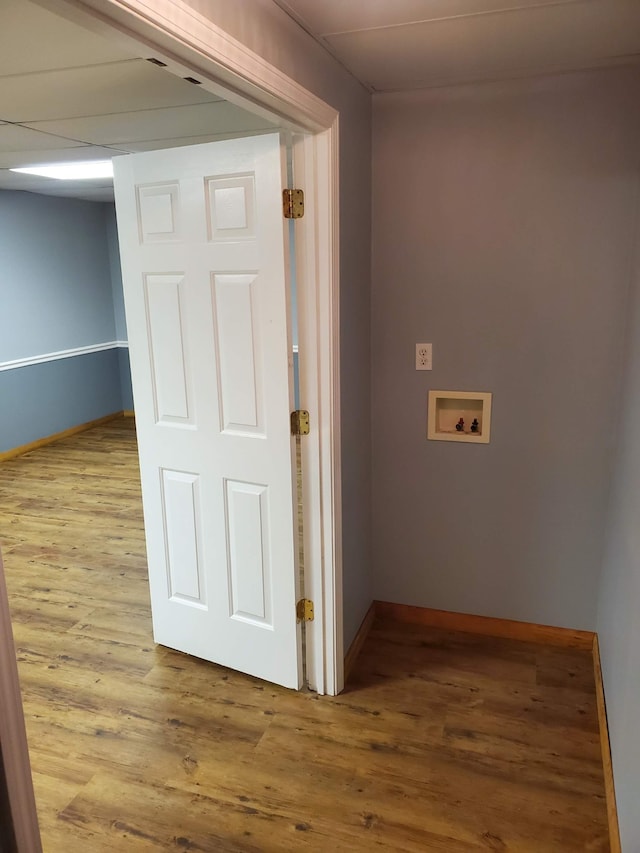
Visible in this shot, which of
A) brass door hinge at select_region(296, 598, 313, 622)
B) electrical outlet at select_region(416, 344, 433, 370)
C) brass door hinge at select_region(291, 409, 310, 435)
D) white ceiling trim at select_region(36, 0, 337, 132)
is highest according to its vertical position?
white ceiling trim at select_region(36, 0, 337, 132)

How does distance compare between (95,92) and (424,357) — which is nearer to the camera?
(95,92)

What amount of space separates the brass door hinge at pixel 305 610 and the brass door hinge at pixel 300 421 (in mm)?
679

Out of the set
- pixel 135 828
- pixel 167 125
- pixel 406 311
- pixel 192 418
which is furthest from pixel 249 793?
pixel 167 125

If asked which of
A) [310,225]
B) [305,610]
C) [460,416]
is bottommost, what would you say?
[305,610]

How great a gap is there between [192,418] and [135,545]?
1.79 m

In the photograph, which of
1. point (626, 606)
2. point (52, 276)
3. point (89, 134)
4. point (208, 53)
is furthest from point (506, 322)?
point (52, 276)

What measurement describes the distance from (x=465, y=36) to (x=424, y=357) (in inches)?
47.0

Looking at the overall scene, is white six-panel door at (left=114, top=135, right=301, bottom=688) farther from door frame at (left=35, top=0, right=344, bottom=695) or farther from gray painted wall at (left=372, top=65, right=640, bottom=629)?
gray painted wall at (left=372, top=65, right=640, bottom=629)

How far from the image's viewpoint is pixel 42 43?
5.81ft

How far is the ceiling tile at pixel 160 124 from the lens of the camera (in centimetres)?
255

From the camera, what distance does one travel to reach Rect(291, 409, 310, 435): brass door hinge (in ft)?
7.60

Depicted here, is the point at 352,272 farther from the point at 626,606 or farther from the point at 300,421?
Result: the point at 626,606

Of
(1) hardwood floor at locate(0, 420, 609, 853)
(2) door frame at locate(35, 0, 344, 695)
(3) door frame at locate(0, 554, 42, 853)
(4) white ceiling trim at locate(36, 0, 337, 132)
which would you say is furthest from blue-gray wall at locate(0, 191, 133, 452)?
(3) door frame at locate(0, 554, 42, 853)

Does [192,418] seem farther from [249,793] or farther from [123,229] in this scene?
[249,793]
